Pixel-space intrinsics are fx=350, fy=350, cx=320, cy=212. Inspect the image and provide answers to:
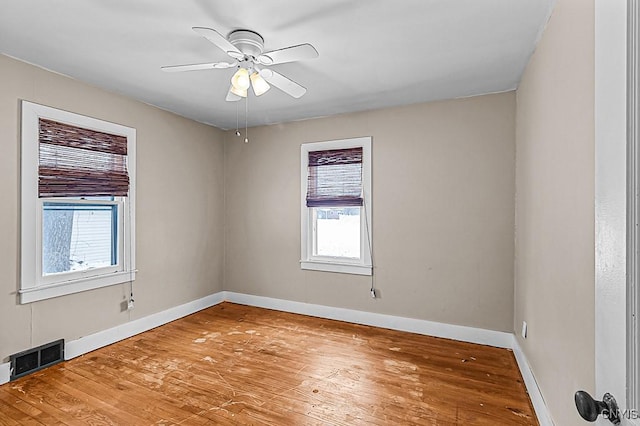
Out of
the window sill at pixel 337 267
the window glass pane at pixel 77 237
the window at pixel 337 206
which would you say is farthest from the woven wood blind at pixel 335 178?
the window glass pane at pixel 77 237

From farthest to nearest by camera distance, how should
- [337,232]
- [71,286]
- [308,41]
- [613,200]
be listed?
[337,232] → [71,286] → [308,41] → [613,200]

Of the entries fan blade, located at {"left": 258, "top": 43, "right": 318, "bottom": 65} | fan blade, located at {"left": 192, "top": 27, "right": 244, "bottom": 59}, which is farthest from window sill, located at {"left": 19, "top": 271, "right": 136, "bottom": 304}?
fan blade, located at {"left": 258, "top": 43, "right": 318, "bottom": 65}

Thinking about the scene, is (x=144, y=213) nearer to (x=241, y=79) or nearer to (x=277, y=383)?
(x=241, y=79)

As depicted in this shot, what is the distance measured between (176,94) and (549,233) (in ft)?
11.3

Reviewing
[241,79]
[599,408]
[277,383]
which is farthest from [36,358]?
[599,408]

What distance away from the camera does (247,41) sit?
2.32 meters

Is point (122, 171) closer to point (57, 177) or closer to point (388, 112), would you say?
point (57, 177)

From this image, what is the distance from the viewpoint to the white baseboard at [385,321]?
3.48 metres

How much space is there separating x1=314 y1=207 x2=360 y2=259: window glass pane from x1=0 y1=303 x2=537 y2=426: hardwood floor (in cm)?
100

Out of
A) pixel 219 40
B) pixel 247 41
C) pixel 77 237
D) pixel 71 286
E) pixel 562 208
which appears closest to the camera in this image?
pixel 562 208

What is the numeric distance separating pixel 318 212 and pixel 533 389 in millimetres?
2821

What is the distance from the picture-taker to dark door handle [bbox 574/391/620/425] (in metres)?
0.69

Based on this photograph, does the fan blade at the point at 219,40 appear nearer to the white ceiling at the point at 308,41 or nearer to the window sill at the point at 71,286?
the white ceiling at the point at 308,41

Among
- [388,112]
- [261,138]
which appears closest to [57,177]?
[261,138]
